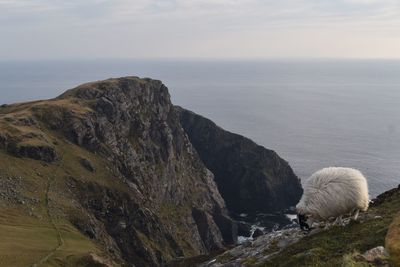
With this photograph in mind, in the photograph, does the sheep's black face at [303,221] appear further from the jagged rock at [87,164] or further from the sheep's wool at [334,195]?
the jagged rock at [87,164]

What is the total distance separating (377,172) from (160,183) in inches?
3388

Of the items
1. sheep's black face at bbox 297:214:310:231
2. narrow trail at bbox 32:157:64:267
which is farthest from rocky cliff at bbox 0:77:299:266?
sheep's black face at bbox 297:214:310:231

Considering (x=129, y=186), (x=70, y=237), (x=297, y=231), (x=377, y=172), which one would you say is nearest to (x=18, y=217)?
(x=70, y=237)

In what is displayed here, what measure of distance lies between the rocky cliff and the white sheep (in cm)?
4386

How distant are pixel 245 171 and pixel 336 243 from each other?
159697mm

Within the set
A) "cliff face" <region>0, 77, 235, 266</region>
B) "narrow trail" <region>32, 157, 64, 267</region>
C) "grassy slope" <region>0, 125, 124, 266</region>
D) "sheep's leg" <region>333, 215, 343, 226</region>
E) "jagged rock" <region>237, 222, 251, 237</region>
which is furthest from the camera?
"jagged rock" <region>237, 222, 251, 237</region>

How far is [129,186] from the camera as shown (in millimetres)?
113688

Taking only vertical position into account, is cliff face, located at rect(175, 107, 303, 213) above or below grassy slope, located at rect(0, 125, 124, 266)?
below

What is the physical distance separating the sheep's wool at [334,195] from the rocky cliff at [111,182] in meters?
44.0

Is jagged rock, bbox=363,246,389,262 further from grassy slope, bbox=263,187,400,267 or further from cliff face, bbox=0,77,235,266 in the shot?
cliff face, bbox=0,77,235,266

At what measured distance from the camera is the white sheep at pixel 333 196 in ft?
63.4

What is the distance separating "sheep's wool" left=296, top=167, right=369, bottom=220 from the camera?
63.4ft

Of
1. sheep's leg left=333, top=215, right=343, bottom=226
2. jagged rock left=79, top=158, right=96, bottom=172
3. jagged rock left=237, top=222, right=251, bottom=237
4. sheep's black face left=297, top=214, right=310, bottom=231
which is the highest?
sheep's leg left=333, top=215, right=343, bottom=226

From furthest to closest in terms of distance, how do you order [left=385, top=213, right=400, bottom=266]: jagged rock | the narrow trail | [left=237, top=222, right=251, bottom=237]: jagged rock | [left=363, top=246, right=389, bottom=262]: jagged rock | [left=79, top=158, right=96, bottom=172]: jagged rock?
[left=237, top=222, right=251, bottom=237]: jagged rock < [left=79, top=158, right=96, bottom=172]: jagged rock < the narrow trail < [left=363, top=246, right=389, bottom=262]: jagged rock < [left=385, top=213, right=400, bottom=266]: jagged rock
